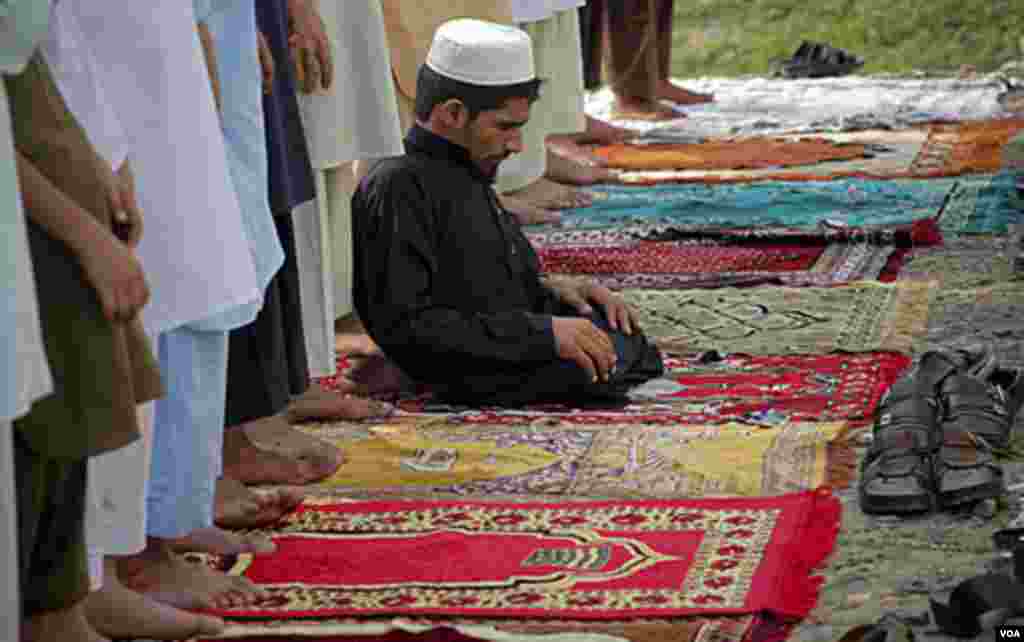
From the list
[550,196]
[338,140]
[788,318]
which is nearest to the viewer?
[338,140]

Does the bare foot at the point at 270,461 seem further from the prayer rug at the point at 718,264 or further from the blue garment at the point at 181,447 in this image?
the prayer rug at the point at 718,264

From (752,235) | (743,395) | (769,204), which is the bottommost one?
(769,204)

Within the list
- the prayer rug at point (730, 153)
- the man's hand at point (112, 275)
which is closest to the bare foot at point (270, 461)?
the man's hand at point (112, 275)

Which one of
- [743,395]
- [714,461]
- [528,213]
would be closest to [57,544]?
[714,461]

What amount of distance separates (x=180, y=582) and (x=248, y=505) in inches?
20.7

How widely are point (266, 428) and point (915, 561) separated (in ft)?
5.02

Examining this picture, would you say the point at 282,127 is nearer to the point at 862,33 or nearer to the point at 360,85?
the point at 360,85

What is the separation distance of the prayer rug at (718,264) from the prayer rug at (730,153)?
2066mm

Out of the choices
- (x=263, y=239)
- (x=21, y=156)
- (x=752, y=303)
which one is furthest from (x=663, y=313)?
(x=21, y=156)

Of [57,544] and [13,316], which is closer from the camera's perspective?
[13,316]

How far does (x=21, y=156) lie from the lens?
2.68 m

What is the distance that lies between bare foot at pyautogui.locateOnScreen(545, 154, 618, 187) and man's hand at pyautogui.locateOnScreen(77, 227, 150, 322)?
628 centimetres

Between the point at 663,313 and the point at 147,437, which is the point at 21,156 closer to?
the point at 147,437

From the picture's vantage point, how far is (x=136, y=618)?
3.24 m
